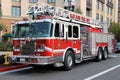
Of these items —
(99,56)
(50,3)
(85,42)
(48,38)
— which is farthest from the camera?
(50,3)

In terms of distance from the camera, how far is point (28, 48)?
46.0 ft

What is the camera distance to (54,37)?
46.1 ft

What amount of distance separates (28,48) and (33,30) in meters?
0.90

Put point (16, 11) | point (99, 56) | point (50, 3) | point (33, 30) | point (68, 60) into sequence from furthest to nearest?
point (50, 3) → point (16, 11) → point (99, 56) → point (68, 60) → point (33, 30)

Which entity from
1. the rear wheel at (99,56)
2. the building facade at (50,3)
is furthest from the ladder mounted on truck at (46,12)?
the building facade at (50,3)

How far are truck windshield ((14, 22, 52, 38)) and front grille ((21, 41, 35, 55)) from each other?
0.44 m

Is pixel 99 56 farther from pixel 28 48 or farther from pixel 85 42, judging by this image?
pixel 28 48

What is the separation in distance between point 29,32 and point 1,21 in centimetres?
3920

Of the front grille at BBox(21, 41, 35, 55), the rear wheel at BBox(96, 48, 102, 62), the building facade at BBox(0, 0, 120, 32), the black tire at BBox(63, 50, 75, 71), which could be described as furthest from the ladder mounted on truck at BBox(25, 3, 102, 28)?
the building facade at BBox(0, 0, 120, 32)

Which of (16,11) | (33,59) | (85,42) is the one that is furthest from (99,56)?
(16,11)

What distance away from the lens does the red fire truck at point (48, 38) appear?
13.8 m

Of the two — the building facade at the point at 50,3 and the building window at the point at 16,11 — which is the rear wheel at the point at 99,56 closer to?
the building facade at the point at 50,3

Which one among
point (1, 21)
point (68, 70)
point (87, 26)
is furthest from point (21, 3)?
point (68, 70)

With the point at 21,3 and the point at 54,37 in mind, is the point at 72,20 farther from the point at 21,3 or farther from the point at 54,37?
the point at 21,3
